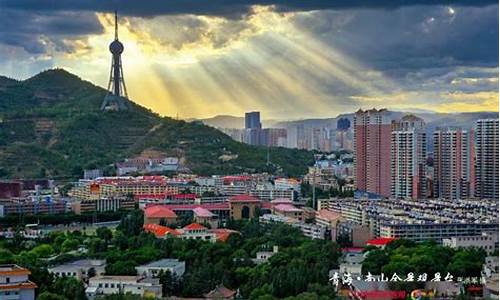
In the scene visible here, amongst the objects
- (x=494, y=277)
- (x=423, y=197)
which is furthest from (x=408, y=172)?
(x=494, y=277)

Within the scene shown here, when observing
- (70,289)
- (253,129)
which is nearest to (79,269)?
(70,289)

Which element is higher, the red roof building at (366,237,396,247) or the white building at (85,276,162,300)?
the red roof building at (366,237,396,247)

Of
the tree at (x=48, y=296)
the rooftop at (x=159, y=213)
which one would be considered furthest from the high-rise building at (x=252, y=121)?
the tree at (x=48, y=296)

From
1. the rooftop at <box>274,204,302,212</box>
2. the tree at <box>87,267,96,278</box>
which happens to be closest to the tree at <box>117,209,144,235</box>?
the rooftop at <box>274,204,302,212</box>

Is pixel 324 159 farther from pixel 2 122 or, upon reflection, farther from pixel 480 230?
pixel 480 230

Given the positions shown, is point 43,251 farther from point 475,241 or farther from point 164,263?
point 475,241

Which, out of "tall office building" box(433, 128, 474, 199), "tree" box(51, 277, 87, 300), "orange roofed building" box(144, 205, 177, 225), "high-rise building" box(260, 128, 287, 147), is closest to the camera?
"tree" box(51, 277, 87, 300)

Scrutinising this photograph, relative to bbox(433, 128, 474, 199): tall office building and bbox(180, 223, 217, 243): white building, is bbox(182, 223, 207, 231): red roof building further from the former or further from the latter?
bbox(433, 128, 474, 199): tall office building
